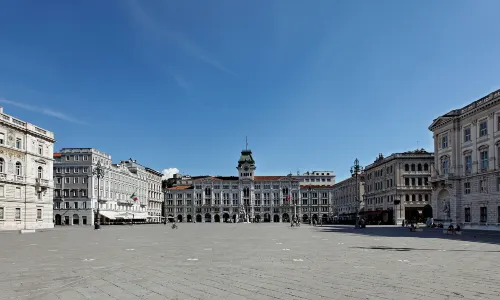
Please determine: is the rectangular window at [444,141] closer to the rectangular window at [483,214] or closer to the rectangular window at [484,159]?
the rectangular window at [484,159]

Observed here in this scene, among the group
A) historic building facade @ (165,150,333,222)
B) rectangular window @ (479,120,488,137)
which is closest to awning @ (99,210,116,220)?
rectangular window @ (479,120,488,137)

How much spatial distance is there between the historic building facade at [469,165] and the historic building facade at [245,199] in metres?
116

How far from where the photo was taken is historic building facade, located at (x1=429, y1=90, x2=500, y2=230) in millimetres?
56250

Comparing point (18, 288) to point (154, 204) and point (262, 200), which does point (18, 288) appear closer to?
point (154, 204)

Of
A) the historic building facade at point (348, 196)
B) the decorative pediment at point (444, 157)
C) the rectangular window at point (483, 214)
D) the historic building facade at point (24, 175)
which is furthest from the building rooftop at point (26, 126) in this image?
the historic building facade at point (348, 196)

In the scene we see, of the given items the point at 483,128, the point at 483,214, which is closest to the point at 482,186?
the point at 483,214

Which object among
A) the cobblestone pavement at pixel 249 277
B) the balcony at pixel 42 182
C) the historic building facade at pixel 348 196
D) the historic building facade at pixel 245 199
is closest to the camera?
the cobblestone pavement at pixel 249 277

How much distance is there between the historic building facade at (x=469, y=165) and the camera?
185 feet

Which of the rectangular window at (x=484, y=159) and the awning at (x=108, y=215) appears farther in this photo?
the awning at (x=108, y=215)

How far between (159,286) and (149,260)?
23.6 ft

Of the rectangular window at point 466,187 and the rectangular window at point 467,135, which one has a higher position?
the rectangular window at point 467,135

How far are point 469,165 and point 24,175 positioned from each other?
2425 inches

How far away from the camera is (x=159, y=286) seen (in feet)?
42.0

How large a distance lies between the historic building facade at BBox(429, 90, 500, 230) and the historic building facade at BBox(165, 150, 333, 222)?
115667 mm
